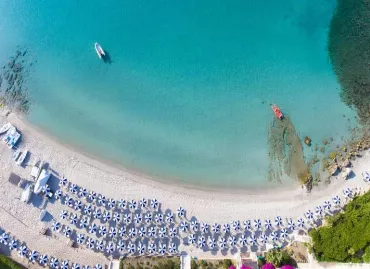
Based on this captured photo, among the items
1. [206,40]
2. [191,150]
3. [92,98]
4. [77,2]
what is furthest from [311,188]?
[77,2]

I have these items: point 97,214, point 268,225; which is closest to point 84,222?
point 97,214

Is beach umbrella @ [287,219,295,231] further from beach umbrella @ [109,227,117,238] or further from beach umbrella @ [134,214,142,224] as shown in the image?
beach umbrella @ [109,227,117,238]

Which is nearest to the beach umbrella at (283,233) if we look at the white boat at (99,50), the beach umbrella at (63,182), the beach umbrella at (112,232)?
the beach umbrella at (112,232)

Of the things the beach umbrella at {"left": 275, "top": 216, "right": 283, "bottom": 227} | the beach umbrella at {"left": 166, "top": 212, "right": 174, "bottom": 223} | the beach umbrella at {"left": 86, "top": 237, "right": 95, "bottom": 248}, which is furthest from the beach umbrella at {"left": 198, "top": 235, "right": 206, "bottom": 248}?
the beach umbrella at {"left": 86, "top": 237, "right": 95, "bottom": 248}

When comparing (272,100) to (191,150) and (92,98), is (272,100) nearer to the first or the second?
(191,150)

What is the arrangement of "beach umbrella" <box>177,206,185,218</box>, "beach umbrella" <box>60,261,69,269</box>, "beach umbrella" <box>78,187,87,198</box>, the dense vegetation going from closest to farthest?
the dense vegetation < "beach umbrella" <box>60,261,69,269</box> < "beach umbrella" <box>177,206,185,218</box> < "beach umbrella" <box>78,187,87,198</box>
